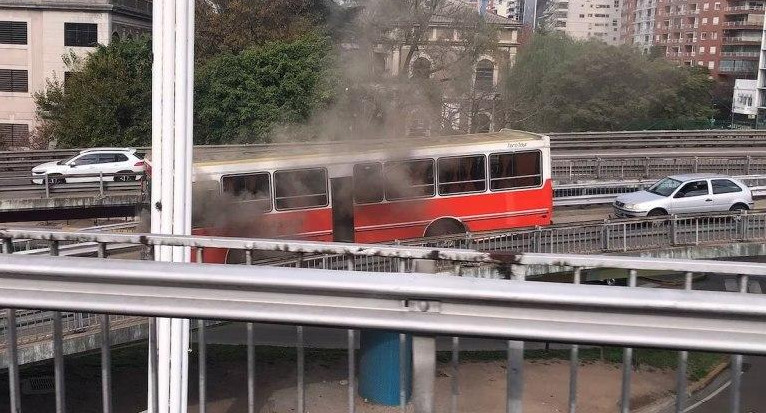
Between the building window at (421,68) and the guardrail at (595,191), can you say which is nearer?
the guardrail at (595,191)

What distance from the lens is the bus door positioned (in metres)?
12.5

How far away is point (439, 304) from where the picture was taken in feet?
5.32

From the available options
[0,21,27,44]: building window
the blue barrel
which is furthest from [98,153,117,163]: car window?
the blue barrel

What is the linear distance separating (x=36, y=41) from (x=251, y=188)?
59.7 ft

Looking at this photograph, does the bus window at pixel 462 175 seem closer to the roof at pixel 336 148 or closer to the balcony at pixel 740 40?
the roof at pixel 336 148

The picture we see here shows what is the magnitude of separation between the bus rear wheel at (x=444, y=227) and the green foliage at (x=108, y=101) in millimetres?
12404

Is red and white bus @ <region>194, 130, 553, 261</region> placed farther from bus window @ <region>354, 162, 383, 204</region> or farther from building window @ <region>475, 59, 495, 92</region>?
building window @ <region>475, 59, 495, 92</region>

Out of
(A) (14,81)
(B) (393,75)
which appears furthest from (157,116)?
(A) (14,81)

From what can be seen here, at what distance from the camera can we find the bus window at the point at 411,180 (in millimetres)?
12633

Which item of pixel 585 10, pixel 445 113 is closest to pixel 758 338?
pixel 445 113

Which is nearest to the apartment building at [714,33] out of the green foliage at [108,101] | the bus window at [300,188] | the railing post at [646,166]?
the railing post at [646,166]

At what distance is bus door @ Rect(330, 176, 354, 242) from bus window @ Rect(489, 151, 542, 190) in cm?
224

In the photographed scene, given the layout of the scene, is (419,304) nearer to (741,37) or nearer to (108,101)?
(108,101)

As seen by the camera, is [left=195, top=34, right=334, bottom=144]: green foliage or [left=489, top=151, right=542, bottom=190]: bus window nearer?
[left=489, top=151, right=542, bottom=190]: bus window
